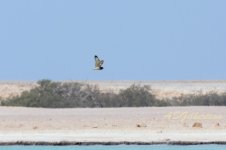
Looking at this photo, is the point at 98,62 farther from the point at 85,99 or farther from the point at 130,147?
the point at 85,99

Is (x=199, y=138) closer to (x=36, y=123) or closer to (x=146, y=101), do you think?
(x=36, y=123)

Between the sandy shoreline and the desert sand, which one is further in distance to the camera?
the desert sand

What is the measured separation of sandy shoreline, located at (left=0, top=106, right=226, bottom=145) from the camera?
2342 centimetres

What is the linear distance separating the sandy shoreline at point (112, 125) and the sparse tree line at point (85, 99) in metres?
3.23

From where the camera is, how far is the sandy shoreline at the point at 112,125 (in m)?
23.4

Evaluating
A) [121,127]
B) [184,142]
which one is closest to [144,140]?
[184,142]

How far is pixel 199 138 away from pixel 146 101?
46.8ft

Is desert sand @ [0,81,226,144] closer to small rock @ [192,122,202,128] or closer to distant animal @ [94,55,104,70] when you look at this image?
small rock @ [192,122,202,128]

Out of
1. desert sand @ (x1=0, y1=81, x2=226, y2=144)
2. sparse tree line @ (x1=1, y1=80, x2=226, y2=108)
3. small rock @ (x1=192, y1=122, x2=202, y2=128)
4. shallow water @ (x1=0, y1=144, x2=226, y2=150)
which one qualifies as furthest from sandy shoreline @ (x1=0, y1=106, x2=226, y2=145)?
sparse tree line @ (x1=1, y1=80, x2=226, y2=108)

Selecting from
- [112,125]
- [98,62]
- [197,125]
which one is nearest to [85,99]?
[112,125]

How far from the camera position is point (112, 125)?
91.1 feet

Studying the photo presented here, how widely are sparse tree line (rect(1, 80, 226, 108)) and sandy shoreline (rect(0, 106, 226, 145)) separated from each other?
323 centimetres

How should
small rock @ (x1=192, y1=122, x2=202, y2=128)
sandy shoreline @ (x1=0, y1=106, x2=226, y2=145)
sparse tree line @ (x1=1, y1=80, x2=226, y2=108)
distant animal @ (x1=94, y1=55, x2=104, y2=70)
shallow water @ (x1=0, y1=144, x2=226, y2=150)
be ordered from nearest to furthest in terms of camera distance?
distant animal @ (x1=94, y1=55, x2=104, y2=70) → shallow water @ (x1=0, y1=144, x2=226, y2=150) → sandy shoreline @ (x1=0, y1=106, x2=226, y2=145) → small rock @ (x1=192, y1=122, x2=202, y2=128) → sparse tree line @ (x1=1, y1=80, x2=226, y2=108)

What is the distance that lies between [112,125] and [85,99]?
992 cm
